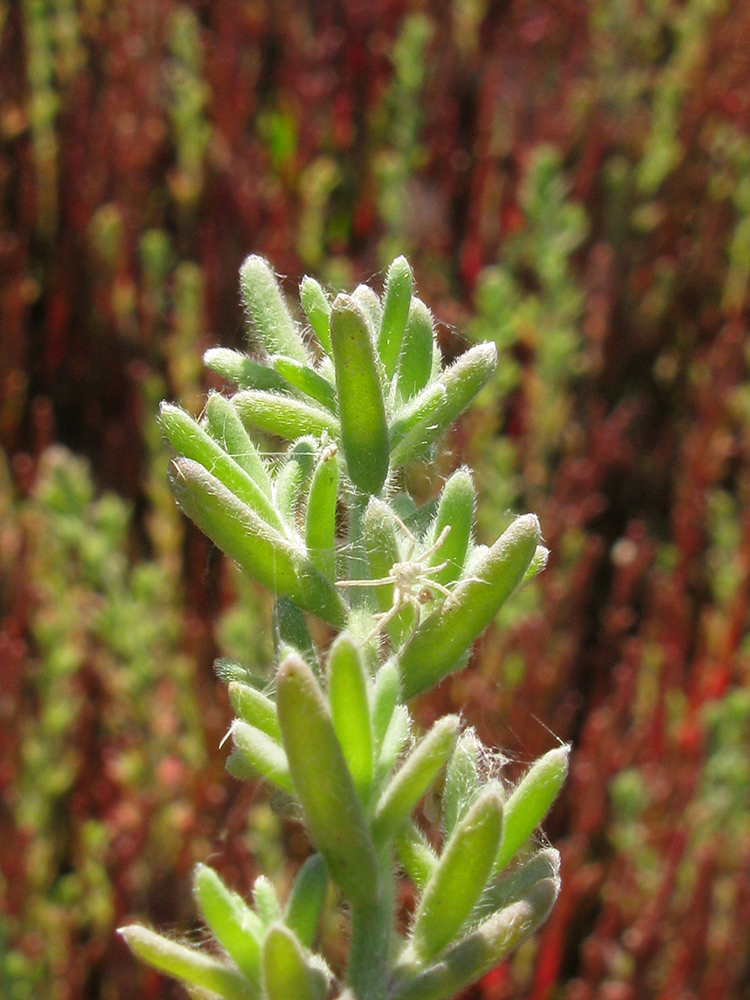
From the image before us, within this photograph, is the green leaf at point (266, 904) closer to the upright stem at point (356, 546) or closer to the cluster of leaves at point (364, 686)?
the cluster of leaves at point (364, 686)

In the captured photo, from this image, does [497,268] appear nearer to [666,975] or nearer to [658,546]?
[658,546]

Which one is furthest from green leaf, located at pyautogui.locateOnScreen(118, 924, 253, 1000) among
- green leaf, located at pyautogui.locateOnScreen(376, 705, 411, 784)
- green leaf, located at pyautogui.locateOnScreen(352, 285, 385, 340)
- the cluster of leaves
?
green leaf, located at pyautogui.locateOnScreen(352, 285, 385, 340)

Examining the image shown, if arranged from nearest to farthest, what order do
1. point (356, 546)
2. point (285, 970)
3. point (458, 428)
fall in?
point (285, 970)
point (356, 546)
point (458, 428)

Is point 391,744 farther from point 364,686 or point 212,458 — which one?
point 212,458

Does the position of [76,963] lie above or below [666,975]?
above

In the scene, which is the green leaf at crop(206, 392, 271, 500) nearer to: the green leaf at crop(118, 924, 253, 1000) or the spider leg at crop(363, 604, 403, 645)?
the spider leg at crop(363, 604, 403, 645)

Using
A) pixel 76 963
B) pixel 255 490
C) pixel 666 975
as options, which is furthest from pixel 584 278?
pixel 255 490

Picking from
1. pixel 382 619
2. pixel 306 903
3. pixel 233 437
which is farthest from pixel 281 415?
pixel 306 903
